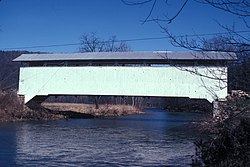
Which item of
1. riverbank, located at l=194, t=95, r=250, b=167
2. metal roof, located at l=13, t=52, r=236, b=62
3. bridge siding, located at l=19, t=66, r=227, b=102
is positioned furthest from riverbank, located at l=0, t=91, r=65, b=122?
riverbank, located at l=194, t=95, r=250, b=167

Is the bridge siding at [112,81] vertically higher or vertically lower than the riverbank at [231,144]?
higher

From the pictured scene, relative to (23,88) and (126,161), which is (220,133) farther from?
(23,88)

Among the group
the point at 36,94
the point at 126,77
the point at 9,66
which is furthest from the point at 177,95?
the point at 9,66

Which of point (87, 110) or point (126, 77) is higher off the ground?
point (126, 77)

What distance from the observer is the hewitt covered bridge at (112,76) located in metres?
19.7

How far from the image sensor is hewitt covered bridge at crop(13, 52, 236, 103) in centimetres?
1966

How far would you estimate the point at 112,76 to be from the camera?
67.9 ft

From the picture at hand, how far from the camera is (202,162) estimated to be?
5395mm

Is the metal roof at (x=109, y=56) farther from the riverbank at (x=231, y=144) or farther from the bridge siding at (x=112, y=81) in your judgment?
the riverbank at (x=231, y=144)

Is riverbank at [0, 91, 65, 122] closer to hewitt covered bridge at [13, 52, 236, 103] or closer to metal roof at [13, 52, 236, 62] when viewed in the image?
hewitt covered bridge at [13, 52, 236, 103]

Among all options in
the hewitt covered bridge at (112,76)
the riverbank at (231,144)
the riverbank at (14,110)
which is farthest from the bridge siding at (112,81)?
the riverbank at (231,144)

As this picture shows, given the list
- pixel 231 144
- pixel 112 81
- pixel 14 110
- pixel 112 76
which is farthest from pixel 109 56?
pixel 231 144

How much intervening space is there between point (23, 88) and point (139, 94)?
781 cm

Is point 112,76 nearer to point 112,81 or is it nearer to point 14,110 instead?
point 112,81
